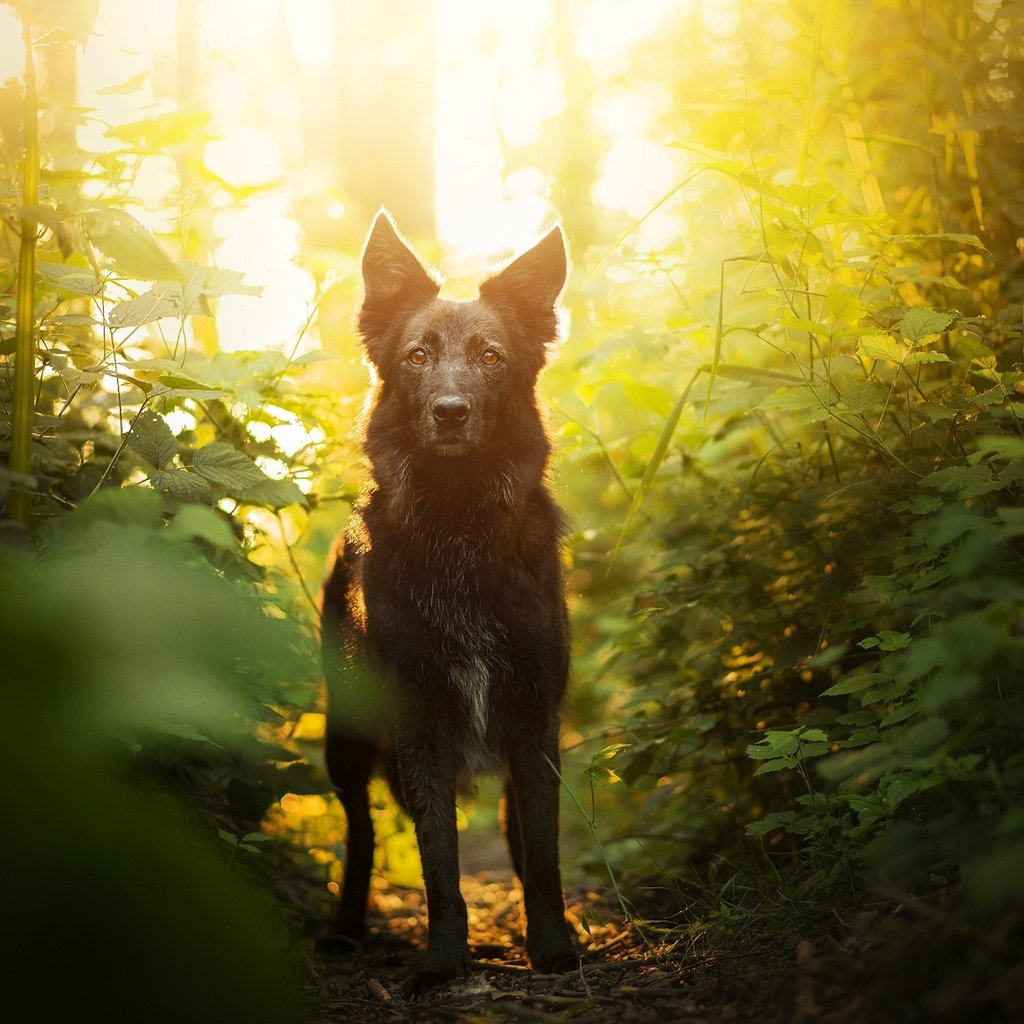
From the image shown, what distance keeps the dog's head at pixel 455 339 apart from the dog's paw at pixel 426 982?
184 centimetres

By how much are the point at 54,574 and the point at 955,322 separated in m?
2.85

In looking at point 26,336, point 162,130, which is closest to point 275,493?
point 26,336

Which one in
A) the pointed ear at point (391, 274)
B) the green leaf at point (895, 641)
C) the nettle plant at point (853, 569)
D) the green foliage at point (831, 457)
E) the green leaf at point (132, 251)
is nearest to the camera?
the nettle plant at point (853, 569)

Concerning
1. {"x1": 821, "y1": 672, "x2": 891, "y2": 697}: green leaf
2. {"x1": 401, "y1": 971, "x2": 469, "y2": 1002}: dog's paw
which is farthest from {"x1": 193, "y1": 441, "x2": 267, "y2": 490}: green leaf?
{"x1": 821, "y1": 672, "x2": 891, "y2": 697}: green leaf

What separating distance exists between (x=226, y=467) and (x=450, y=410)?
93 centimetres

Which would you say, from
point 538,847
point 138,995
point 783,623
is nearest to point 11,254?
point 138,995

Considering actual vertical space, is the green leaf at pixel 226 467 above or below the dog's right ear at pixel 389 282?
below

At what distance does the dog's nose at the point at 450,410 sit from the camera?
348 cm

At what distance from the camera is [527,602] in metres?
3.33

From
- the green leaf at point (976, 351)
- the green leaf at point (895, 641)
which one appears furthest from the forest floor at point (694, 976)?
the green leaf at point (976, 351)

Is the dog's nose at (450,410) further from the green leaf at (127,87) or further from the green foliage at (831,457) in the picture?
the green leaf at (127,87)

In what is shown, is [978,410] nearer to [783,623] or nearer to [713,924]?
[783,623]

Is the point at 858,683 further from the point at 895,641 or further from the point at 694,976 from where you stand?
the point at 694,976

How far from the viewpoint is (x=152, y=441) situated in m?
2.90
